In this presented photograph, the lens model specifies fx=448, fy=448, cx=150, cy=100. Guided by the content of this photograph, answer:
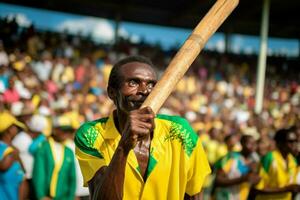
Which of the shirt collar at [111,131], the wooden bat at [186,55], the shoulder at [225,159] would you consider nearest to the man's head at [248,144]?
the shoulder at [225,159]

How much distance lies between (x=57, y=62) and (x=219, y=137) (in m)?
6.36

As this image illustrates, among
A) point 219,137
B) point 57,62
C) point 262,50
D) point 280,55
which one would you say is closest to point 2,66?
point 57,62

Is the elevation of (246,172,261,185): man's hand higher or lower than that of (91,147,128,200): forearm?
lower

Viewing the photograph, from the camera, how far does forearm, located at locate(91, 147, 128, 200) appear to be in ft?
5.78

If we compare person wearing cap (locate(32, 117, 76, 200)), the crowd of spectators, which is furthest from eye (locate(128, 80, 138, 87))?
the crowd of spectators

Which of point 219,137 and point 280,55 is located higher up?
point 280,55

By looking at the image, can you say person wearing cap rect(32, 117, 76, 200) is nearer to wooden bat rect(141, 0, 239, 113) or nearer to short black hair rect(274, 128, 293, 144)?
short black hair rect(274, 128, 293, 144)

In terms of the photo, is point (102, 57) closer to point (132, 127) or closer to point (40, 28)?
point (40, 28)

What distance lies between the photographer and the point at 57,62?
1320 cm

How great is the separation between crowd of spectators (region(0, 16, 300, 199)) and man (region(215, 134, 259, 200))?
3.24 feet

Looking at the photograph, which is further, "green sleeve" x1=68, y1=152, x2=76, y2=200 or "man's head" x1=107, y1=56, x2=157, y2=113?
"green sleeve" x1=68, y1=152, x2=76, y2=200

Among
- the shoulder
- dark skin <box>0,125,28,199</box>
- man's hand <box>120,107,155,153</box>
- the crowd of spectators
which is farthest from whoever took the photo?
the crowd of spectators

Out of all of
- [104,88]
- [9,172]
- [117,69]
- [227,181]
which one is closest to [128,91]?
[117,69]

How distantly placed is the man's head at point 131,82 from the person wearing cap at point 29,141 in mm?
3470
